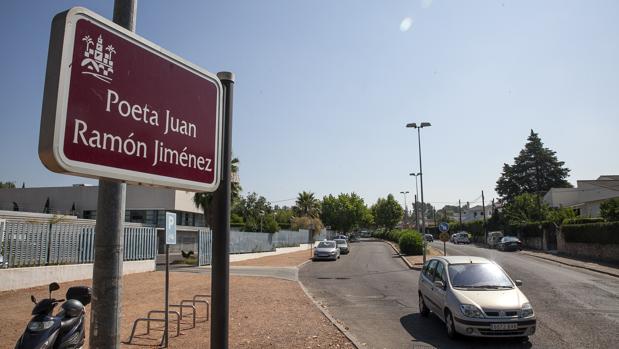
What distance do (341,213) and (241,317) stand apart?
78.1m

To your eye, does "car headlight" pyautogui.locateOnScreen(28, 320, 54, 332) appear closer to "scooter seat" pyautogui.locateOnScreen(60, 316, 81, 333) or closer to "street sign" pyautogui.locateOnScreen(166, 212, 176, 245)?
"scooter seat" pyautogui.locateOnScreen(60, 316, 81, 333)

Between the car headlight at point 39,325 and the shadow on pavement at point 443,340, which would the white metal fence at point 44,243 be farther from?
the car headlight at point 39,325

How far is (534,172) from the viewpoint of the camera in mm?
78625

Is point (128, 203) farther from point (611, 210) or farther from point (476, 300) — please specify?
point (611, 210)

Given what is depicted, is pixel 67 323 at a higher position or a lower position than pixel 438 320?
higher

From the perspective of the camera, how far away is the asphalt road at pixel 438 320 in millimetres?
8828

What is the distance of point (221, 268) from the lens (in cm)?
272

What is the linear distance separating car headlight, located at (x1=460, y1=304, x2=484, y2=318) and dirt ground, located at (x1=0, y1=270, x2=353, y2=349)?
241cm

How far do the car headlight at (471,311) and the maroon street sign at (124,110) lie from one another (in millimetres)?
7572

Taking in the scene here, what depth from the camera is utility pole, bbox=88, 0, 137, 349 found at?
273cm

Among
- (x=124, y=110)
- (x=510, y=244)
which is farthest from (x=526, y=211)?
(x=124, y=110)

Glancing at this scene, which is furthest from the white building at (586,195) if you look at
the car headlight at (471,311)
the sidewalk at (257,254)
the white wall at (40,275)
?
the white wall at (40,275)

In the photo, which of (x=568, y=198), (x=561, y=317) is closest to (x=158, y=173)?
(x=561, y=317)

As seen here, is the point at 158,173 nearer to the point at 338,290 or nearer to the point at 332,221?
the point at 338,290
